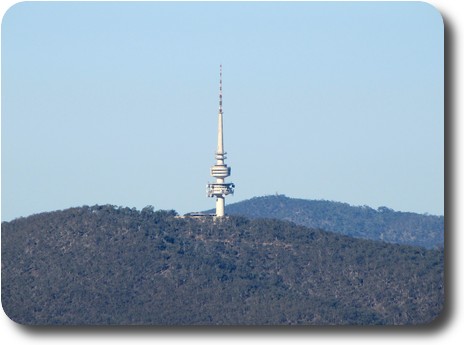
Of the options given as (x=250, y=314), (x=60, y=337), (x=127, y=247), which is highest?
(x=127, y=247)

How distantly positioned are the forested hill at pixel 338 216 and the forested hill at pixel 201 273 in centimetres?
2843

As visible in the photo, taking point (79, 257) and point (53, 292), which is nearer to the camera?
point (53, 292)

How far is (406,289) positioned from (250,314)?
9.80 meters

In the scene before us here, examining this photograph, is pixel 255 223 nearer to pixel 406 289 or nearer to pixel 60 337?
pixel 406 289

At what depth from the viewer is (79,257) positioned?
2872 inches

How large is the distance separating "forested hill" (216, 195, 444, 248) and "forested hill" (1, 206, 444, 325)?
93.3 feet

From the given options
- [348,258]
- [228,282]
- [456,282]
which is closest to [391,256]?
[348,258]

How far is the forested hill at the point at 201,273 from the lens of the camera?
62625mm

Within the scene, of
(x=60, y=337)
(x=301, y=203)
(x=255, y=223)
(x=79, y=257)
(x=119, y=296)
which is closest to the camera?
(x=60, y=337)

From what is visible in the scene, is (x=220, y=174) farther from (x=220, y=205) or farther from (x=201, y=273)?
(x=201, y=273)

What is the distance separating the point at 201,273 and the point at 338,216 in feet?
154

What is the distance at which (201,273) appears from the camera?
234 feet

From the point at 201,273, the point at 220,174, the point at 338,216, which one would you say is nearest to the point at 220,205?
the point at 220,174

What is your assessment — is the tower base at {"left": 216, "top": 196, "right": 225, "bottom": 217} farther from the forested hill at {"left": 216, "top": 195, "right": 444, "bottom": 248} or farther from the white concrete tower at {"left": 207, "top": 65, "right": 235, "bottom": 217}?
the forested hill at {"left": 216, "top": 195, "right": 444, "bottom": 248}
